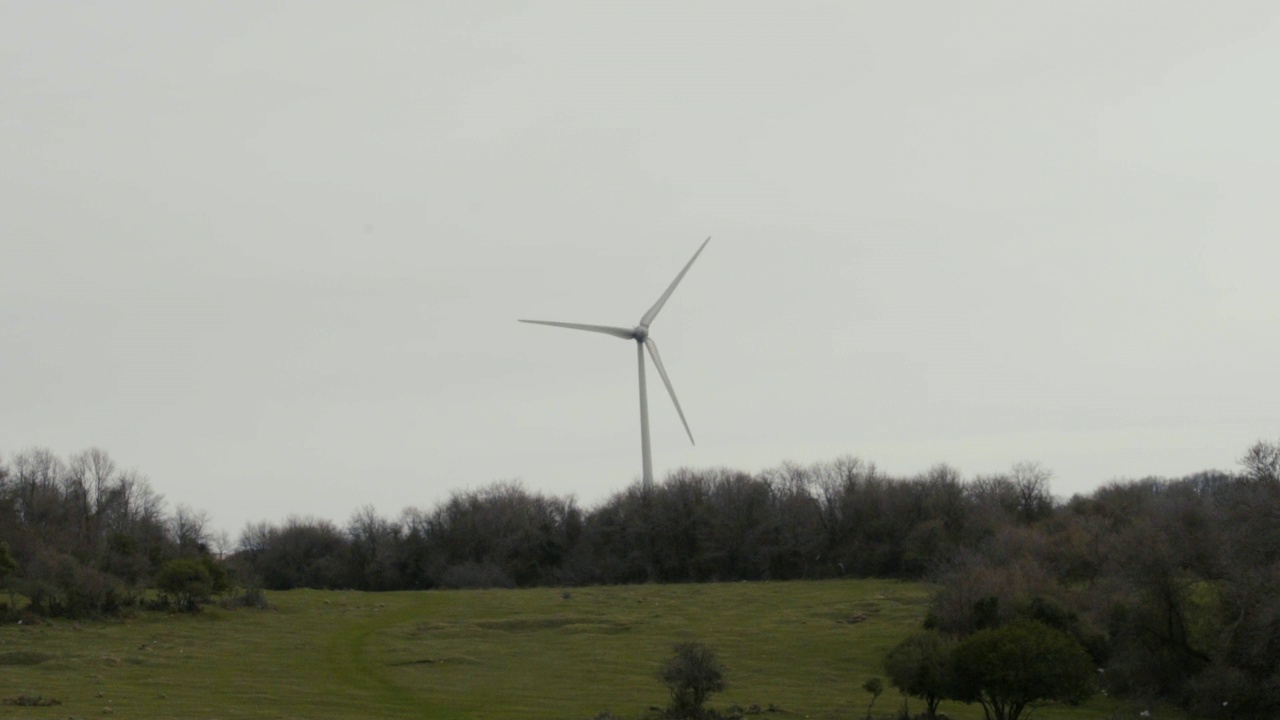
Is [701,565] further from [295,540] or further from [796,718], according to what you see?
[796,718]

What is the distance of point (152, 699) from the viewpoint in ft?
140

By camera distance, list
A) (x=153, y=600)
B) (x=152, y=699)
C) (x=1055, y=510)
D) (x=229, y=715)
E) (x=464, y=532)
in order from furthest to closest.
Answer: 1. (x=464, y=532)
2. (x=1055, y=510)
3. (x=153, y=600)
4. (x=152, y=699)
5. (x=229, y=715)

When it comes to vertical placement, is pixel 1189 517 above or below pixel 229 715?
above

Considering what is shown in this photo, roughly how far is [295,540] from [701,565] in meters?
44.7

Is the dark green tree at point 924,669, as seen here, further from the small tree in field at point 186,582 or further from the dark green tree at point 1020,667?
the small tree in field at point 186,582

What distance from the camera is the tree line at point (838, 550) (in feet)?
162

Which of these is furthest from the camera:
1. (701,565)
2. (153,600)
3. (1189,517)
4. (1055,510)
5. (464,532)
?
(464,532)

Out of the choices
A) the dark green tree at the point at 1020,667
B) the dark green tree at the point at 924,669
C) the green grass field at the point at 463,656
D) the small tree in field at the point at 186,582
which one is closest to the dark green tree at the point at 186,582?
the small tree in field at the point at 186,582

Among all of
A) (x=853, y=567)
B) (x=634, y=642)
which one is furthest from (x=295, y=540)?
(x=634, y=642)

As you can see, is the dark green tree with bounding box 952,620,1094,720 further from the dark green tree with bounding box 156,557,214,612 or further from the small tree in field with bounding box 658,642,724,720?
the dark green tree with bounding box 156,557,214,612

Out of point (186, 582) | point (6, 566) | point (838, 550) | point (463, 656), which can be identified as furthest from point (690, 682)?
point (838, 550)

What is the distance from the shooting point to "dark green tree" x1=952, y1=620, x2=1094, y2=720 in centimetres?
4131

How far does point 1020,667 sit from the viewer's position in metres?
41.3

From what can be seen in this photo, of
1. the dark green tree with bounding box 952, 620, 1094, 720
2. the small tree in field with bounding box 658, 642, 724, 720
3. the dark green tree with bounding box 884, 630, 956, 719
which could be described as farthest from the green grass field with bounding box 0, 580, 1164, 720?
the dark green tree with bounding box 952, 620, 1094, 720
